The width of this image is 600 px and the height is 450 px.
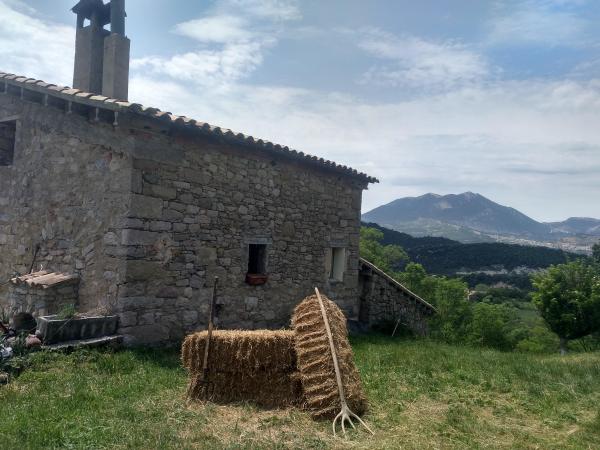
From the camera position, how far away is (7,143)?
9.77 meters

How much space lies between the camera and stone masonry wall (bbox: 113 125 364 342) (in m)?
7.54

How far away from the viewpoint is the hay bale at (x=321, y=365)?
5.13 metres

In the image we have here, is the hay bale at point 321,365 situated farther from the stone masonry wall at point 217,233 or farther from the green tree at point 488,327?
the green tree at point 488,327

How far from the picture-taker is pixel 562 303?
14758 mm

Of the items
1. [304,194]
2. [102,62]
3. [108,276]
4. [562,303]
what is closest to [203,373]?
[108,276]

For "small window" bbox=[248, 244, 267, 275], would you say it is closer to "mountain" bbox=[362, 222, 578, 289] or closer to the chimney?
the chimney

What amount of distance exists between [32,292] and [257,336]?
4.45 m

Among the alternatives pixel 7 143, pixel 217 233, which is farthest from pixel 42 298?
pixel 7 143

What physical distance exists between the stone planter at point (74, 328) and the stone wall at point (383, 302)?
792 centimetres

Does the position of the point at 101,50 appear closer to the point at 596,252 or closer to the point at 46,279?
the point at 46,279

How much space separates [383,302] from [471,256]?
1587 inches

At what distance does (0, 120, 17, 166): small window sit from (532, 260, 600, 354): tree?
15146 mm

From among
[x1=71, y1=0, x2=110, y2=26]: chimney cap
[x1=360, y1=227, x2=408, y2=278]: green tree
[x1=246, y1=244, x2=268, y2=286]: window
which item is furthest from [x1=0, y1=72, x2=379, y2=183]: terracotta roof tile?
[x1=360, y1=227, x2=408, y2=278]: green tree

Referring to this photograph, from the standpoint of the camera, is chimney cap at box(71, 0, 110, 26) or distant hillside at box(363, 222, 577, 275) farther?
distant hillside at box(363, 222, 577, 275)
